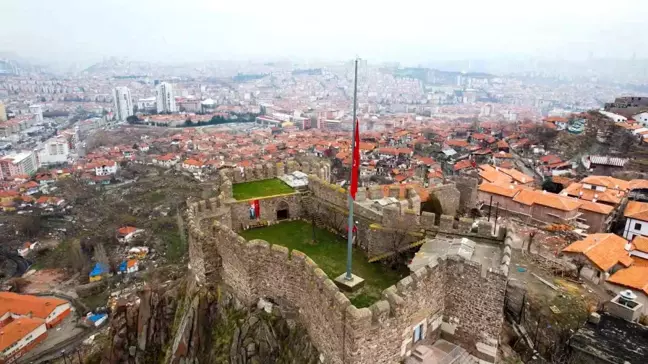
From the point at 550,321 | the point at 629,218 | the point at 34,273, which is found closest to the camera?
the point at 550,321

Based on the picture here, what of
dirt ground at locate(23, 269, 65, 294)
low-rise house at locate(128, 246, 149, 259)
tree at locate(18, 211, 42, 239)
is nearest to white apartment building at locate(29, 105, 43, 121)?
tree at locate(18, 211, 42, 239)

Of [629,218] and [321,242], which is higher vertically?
[321,242]

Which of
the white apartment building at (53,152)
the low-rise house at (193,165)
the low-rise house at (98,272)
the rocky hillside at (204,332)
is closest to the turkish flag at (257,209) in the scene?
the rocky hillside at (204,332)

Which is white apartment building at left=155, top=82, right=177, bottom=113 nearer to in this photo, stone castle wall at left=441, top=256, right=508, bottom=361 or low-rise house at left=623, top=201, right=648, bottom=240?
low-rise house at left=623, top=201, right=648, bottom=240

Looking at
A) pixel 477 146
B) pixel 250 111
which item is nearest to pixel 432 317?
pixel 477 146

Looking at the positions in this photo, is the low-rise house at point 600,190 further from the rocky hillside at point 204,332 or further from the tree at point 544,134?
the rocky hillside at point 204,332

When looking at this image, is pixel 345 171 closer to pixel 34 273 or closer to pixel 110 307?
pixel 110 307

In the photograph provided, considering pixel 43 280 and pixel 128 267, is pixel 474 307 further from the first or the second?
pixel 43 280

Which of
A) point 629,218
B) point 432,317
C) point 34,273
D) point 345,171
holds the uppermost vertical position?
point 432,317
